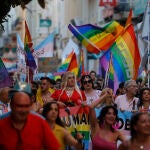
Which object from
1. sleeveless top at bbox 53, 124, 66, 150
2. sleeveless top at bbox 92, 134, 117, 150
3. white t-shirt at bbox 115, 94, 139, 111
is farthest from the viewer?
white t-shirt at bbox 115, 94, 139, 111

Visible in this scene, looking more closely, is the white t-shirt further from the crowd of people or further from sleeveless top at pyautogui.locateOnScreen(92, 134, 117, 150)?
sleeveless top at pyautogui.locateOnScreen(92, 134, 117, 150)

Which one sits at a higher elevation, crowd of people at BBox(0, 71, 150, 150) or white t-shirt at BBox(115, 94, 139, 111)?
crowd of people at BBox(0, 71, 150, 150)

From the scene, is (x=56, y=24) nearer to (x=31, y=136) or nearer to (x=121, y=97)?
(x=121, y=97)

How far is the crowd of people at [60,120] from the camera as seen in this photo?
5488mm

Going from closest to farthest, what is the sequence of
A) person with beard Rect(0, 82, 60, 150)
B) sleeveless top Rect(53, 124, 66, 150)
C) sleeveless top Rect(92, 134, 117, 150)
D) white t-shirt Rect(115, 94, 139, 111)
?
1. person with beard Rect(0, 82, 60, 150)
2. sleeveless top Rect(53, 124, 66, 150)
3. sleeveless top Rect(92, 134, 117, 150)
4. white t-shirt Rect(115, 94, 139, 111)

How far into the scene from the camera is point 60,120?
7590 millimetres

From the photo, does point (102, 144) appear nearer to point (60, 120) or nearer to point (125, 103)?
point (60, 120)

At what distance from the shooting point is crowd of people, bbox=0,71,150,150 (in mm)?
5488

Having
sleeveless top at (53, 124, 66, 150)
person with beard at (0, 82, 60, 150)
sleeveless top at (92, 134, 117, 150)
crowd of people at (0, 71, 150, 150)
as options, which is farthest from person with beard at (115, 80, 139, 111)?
person with beard at (0, 82, 60, 150)

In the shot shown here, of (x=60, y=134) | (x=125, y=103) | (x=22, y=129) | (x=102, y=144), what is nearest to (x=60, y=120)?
(x=102, y=144)

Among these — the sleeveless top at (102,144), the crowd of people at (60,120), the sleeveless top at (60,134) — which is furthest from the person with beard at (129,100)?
the sleeveless top at (60,134)

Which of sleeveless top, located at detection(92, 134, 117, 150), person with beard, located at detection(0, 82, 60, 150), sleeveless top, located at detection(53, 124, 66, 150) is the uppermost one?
person with beard, located at detection(0, 82, 60, 150)

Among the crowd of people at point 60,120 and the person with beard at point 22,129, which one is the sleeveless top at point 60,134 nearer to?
the crowd of people at point 60,120

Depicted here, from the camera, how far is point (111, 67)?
14.8 metres
